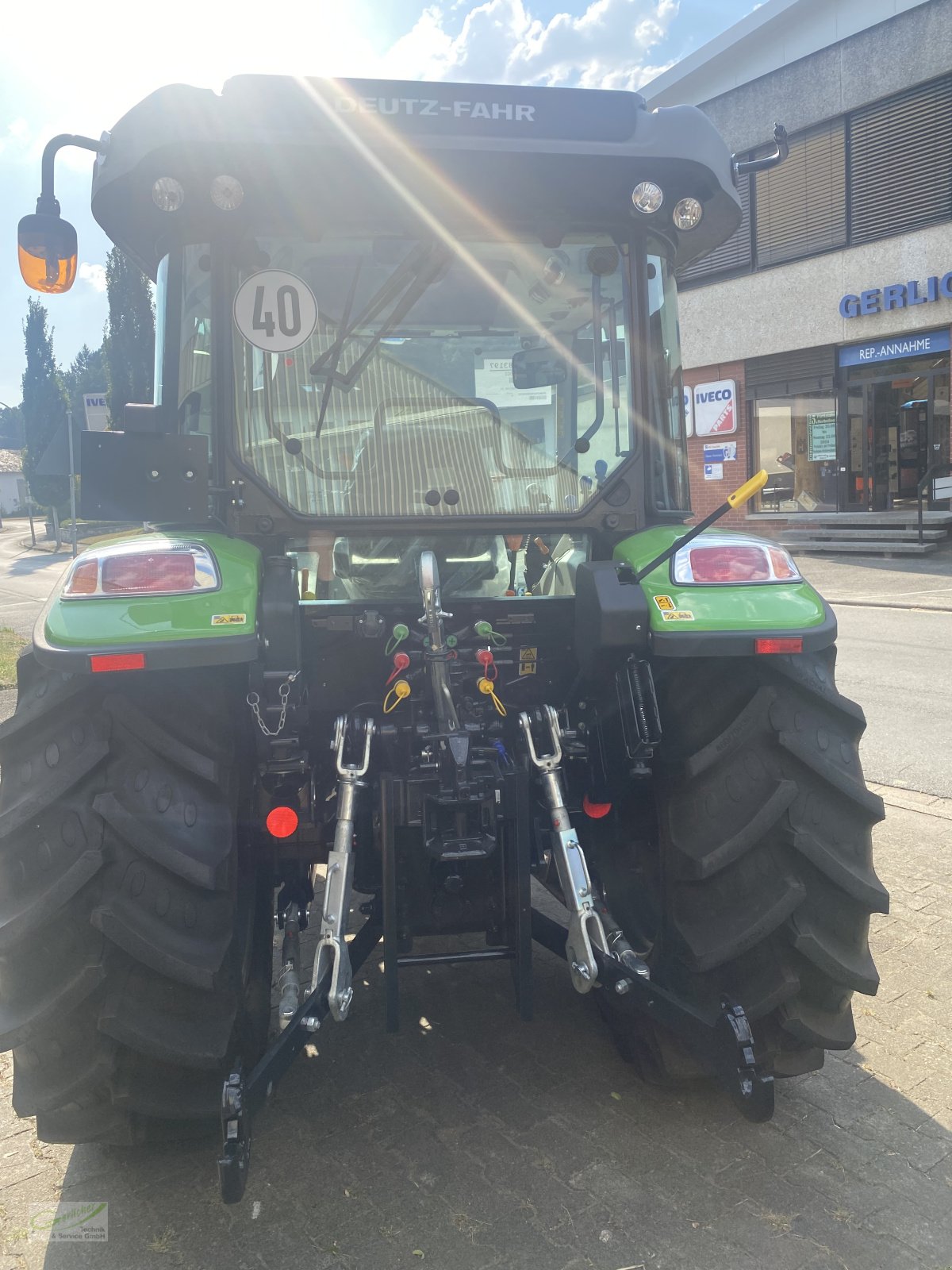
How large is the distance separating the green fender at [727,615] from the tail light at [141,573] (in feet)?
3.63

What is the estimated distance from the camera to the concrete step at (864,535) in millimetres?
17672

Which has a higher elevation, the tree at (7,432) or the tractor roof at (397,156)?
the tree at (7,432)

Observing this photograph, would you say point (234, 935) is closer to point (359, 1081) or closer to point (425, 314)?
point (359, 1081)

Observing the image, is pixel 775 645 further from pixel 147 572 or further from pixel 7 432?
pixel 7 432

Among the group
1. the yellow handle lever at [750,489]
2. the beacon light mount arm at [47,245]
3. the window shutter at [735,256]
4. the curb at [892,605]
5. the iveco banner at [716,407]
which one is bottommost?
the curb at [892,605]

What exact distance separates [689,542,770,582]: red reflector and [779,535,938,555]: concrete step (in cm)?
1475

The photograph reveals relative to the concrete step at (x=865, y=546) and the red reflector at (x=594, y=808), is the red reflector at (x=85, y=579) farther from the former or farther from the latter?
the concrete step at (x=865, y=546)

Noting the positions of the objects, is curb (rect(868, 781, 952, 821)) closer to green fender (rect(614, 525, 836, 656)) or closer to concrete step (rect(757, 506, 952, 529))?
green fender (rect(614, 525, 836, 656))

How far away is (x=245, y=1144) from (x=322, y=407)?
1845 millimetres

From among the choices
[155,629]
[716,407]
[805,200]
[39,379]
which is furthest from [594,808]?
[39,379]

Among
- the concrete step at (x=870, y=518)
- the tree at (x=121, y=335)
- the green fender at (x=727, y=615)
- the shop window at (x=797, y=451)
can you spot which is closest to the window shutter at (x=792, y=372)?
the shop window at (x=797, y=451)

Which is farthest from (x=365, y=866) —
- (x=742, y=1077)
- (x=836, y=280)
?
(x=836, y=280)

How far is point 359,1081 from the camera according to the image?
3006mm

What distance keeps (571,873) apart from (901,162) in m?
19.3
